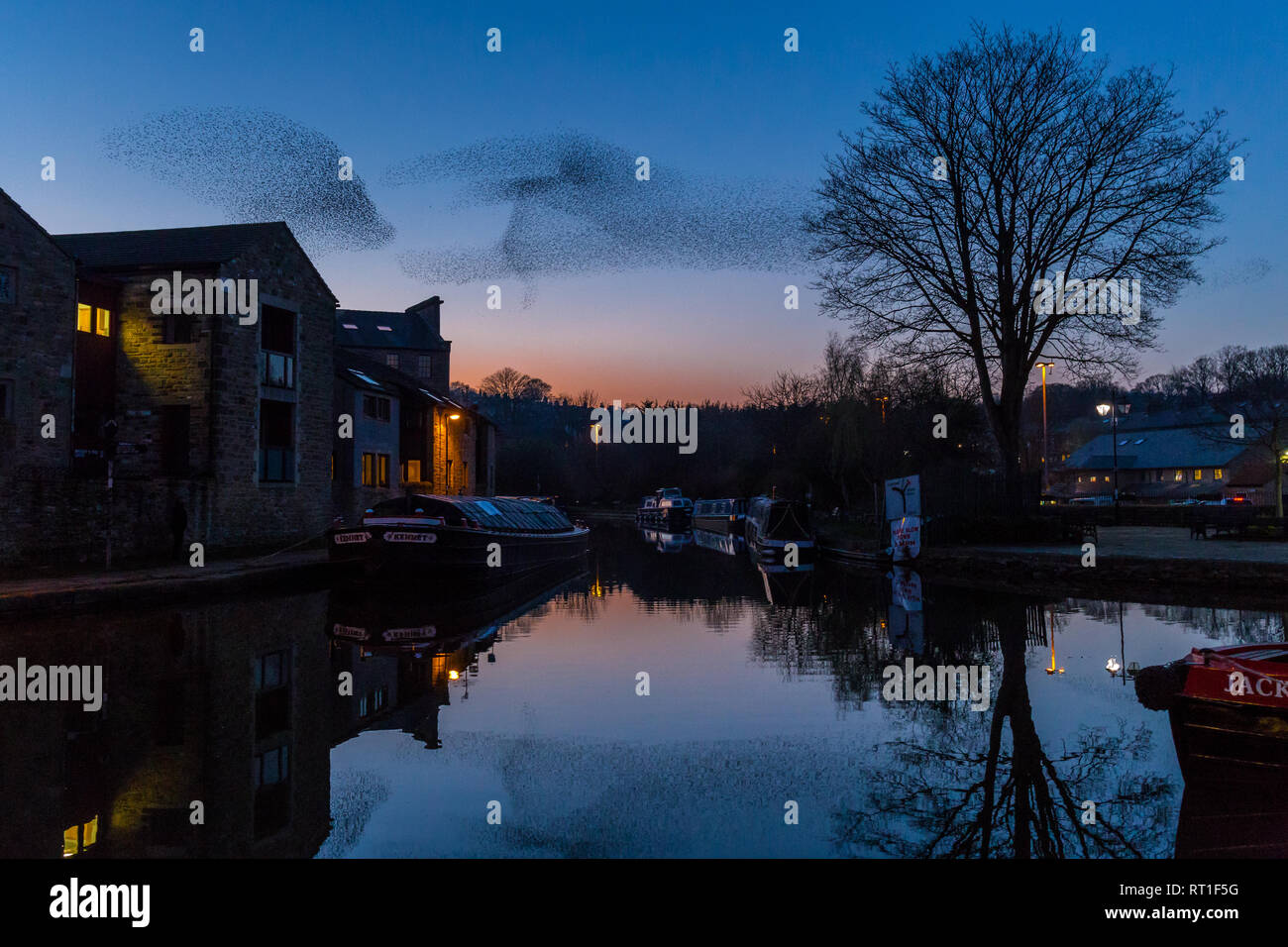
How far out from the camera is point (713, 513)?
2382 inches

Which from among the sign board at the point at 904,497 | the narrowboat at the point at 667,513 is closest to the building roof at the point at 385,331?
the narrowboat at the point at 667,513

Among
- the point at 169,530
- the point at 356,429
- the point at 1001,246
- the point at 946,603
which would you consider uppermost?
the point at 1001,246

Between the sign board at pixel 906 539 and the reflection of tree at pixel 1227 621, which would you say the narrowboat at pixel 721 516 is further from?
the reflection of tree at pixel 1227 621

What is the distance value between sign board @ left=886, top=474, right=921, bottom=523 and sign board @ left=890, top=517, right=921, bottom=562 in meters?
0.58

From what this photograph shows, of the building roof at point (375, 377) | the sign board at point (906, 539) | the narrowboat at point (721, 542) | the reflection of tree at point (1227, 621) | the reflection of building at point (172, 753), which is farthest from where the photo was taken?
the narrowboat at point (721, 542)

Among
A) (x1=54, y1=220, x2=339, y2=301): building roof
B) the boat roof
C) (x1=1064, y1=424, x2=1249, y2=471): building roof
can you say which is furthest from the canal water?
(x1=1064, y1=424, x2=1249, y2=471): building roof

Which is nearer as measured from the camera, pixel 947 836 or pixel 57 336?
pixel 947 836

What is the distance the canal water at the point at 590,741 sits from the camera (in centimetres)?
560

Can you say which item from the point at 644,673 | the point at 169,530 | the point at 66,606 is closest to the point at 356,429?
the point at 169,530

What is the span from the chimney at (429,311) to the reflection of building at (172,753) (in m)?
49.4

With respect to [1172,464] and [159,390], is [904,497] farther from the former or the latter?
[1172,464]

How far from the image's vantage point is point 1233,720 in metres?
6.94
